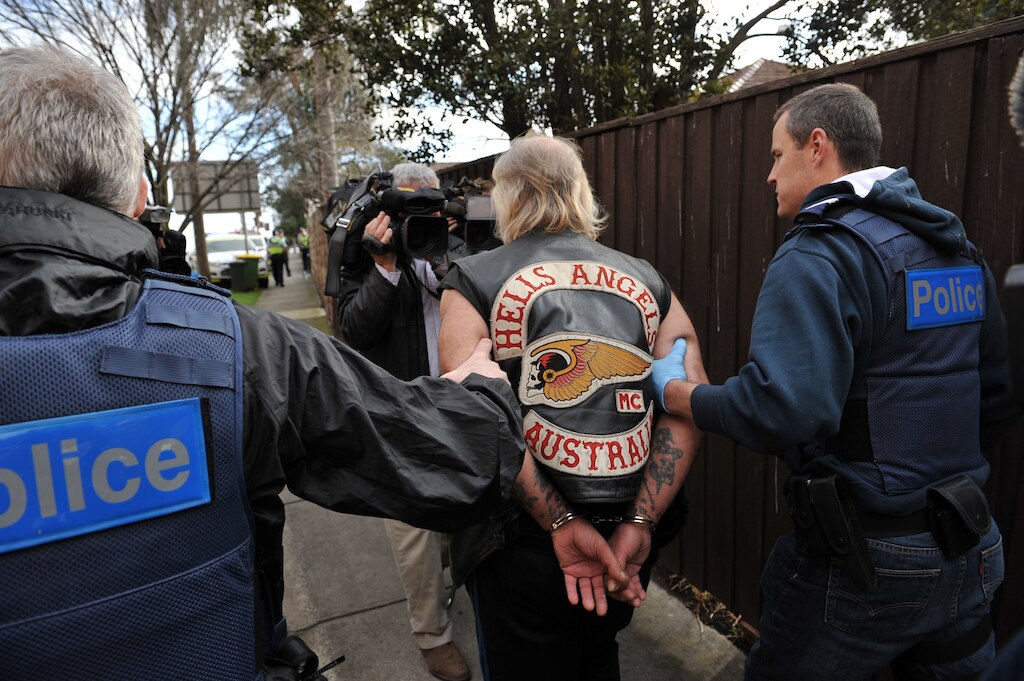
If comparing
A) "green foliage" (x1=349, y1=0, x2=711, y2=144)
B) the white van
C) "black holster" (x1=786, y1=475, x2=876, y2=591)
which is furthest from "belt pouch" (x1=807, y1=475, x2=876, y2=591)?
the white van

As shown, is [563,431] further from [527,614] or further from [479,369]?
[527,614]

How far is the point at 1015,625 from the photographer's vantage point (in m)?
1.95

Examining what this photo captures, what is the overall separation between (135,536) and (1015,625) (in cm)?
230

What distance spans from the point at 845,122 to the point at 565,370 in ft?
3.09

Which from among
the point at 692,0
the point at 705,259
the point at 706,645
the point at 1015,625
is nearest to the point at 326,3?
the point at 692,0

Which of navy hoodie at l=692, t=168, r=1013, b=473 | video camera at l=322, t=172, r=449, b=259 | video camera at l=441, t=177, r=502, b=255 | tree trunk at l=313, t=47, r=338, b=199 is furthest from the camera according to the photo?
tree trunk at l=313, t=47, r=338, b=199

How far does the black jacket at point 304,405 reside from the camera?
3.31ft

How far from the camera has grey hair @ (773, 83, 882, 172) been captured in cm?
169

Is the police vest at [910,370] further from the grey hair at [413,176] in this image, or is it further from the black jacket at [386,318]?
the grey hair at [413,176]

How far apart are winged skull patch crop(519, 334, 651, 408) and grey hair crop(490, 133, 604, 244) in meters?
0.38

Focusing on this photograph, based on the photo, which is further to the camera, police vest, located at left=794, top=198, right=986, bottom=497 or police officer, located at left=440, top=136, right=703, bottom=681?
police officer, located at left=440, top=136, right=703, bottom=681

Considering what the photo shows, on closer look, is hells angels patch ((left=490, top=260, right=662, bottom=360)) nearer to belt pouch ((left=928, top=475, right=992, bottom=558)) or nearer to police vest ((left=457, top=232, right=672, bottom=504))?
police vest ((left=457, top=232, right=672, bottom=504))

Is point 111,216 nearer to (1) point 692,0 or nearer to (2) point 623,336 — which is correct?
(2) point 623,336

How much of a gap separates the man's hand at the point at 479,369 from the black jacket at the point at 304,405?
6 cm
